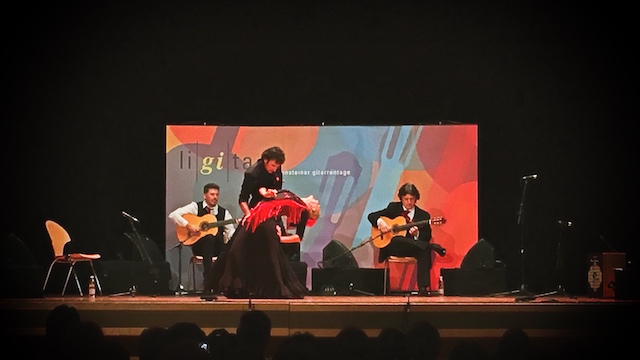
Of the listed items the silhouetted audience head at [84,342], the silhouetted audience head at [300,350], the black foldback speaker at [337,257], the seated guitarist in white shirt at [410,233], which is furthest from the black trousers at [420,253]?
the silhouetted audience head at [84,342]

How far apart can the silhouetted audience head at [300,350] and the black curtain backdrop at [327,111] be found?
4.98 meters

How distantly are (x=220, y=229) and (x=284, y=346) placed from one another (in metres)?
5.64

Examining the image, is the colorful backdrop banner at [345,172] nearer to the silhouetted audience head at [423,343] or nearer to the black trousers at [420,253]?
the black trousers at [420,253]

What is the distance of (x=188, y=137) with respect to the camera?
415 inches

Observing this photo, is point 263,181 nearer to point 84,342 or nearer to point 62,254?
point 62,254

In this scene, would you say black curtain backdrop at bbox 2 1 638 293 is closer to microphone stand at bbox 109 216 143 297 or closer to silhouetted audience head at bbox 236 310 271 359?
microphone stand at bbox 109 216 143 297

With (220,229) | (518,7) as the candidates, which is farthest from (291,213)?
(518,7)

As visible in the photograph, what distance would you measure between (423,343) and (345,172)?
18.2ft

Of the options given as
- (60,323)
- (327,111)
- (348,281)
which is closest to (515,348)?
(60,323)

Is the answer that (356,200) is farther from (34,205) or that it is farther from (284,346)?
(284,346)

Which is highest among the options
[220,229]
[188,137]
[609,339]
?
[188,137]

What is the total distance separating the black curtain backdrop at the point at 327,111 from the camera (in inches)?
376

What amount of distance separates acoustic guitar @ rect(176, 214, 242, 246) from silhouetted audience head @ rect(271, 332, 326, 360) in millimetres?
5443

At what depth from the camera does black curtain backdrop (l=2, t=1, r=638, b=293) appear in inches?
376
